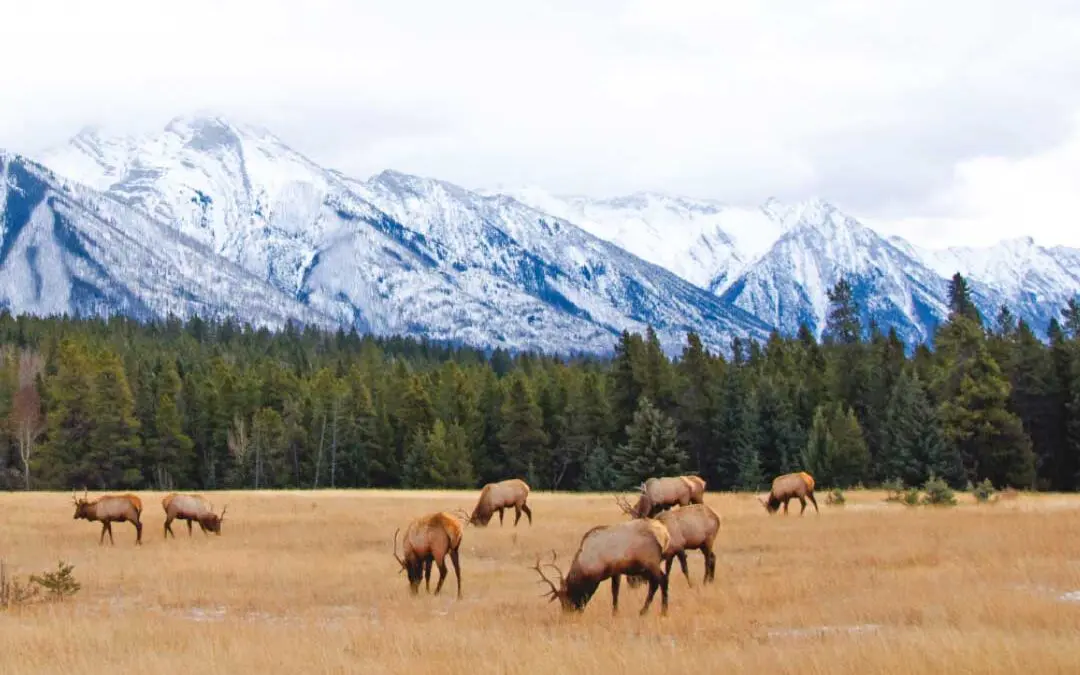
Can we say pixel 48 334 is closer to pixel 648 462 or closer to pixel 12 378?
pixel 12 378

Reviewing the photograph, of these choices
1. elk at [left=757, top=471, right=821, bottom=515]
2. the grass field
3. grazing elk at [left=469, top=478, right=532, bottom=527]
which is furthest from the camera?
elk at [left=757, top=471, right=821, bottom=515]

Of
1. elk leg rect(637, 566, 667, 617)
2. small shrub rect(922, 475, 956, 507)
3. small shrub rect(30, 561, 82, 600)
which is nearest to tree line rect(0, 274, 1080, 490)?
small shrub rect(922, 475, 956, 507)

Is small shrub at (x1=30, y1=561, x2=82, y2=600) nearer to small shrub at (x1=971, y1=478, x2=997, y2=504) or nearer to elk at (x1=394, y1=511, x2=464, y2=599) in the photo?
elk at (x1=394, y1=511, x2=464, y2=599)

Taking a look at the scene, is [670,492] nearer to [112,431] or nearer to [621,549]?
[621,549]

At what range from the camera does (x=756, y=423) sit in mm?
78500

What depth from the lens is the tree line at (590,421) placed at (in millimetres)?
68938

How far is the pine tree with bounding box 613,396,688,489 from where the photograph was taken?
72.8m

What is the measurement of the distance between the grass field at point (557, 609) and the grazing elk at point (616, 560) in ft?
1.30

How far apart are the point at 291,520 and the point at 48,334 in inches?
4651

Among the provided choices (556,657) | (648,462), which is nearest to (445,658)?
(556,657)

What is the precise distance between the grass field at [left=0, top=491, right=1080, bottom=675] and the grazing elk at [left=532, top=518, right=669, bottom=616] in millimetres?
396

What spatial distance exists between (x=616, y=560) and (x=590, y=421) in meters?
71.3

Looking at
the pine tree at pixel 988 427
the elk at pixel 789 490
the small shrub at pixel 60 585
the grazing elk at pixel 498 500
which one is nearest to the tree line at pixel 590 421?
the pine tree at pixel 988 427

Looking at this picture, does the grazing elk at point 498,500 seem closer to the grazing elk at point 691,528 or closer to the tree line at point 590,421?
the grazing elk at point 691,528
